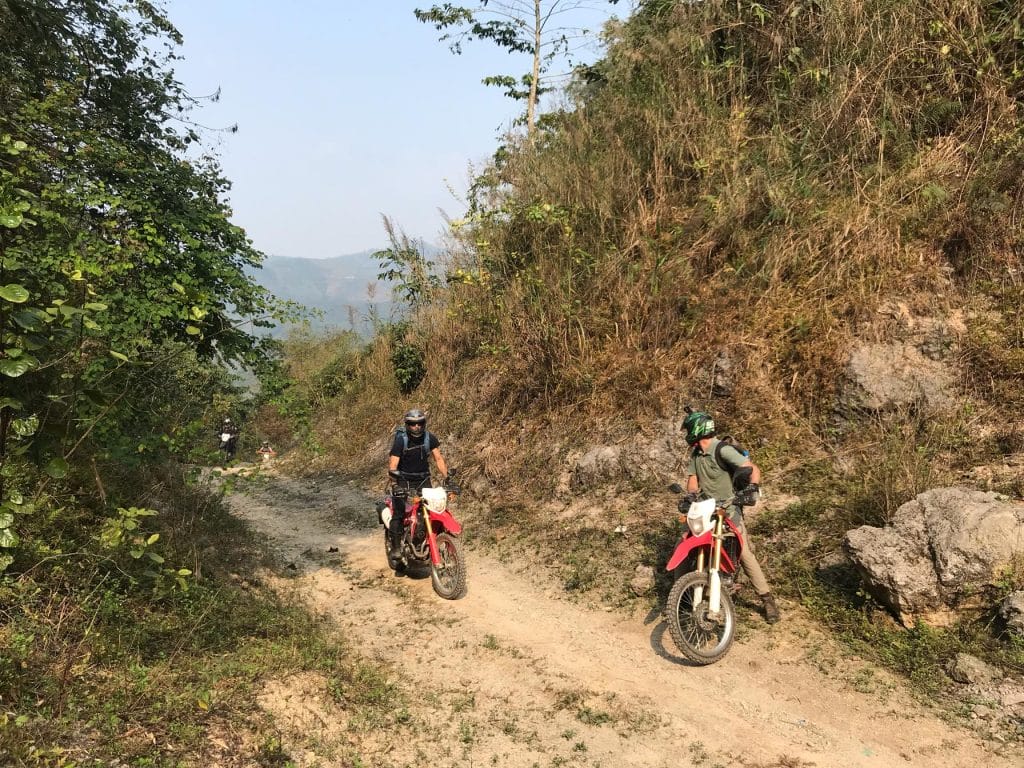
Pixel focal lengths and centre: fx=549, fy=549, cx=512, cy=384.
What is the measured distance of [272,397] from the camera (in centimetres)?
573

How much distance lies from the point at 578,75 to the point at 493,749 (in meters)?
14.4

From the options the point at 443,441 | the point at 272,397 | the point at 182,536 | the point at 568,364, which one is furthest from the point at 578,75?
the point at 182,536

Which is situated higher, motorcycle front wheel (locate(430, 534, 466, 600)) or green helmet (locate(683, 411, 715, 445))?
green helmet (locate(683, 411, 715, 445))

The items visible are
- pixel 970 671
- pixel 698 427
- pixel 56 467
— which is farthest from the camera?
pixel 698 427

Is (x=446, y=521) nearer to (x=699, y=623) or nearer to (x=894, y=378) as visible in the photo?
(x=699, y=623)

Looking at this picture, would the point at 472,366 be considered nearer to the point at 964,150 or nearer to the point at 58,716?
the point at 964,150

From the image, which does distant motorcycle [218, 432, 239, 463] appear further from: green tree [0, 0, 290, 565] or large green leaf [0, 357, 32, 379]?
large green leaf [0, 357, 32, 379]

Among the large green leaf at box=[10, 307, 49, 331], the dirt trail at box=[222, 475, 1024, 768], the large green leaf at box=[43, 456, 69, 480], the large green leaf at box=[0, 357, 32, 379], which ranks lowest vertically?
the dirt trail at box=[222, 475, 1024, 768]

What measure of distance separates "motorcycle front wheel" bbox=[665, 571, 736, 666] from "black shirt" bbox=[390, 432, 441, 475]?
353 centimetres

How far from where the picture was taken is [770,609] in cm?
517

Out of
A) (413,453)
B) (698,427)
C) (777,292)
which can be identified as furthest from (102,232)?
(777,292)

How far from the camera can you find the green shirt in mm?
5180

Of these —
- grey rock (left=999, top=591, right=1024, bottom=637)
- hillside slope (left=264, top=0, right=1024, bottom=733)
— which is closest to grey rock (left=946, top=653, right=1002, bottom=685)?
hillside slope (left=264, top=0, right=1024, bottom=733)

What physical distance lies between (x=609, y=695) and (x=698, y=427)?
2.48 meters
